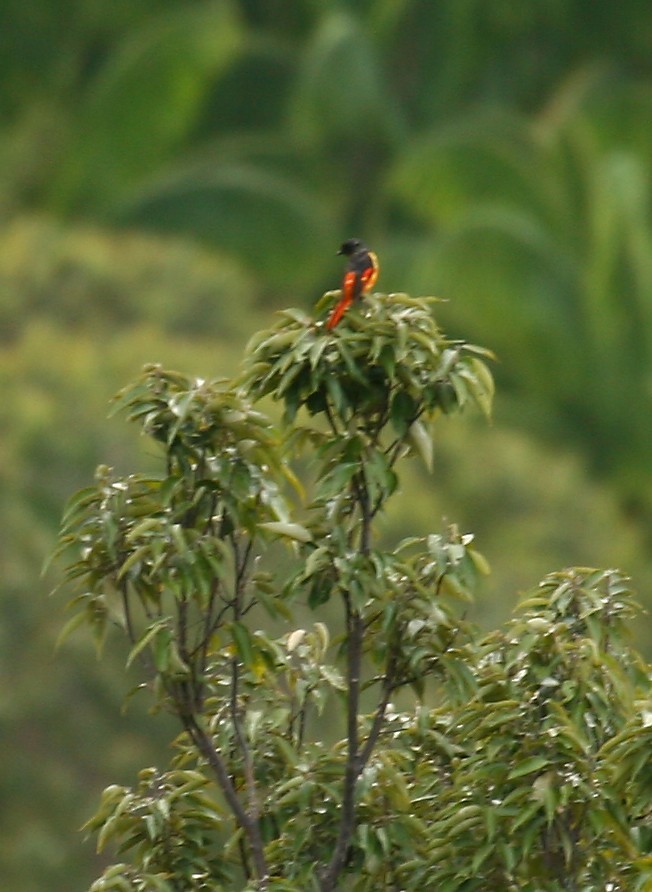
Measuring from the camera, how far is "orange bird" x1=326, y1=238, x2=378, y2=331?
473 centimetres

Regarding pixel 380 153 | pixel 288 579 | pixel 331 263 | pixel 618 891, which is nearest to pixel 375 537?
pixel 288 579

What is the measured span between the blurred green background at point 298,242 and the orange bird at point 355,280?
1195cm

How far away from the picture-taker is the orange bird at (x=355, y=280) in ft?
15.5

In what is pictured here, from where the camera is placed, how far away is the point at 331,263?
31.2 meters

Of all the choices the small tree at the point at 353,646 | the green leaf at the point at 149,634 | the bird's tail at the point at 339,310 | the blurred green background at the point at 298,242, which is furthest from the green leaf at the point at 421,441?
the blurred green background at the point at 298,242

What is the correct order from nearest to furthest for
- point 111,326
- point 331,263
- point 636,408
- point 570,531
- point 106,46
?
point 570,531, point 111,326, point 636,408, point 331,263, point 106,46

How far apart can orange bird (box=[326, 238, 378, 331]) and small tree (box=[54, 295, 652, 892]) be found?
49 millimetres

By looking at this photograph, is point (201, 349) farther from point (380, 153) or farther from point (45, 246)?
point (380, 153)

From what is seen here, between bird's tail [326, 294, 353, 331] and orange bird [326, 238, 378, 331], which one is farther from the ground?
orange bird [326, 238, 378, 331]

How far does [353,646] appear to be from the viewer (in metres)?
4.89

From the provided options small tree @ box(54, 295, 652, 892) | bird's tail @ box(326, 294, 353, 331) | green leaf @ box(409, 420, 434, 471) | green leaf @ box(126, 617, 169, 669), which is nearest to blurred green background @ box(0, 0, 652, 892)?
small tree @ box(54, 295, 652, 892)

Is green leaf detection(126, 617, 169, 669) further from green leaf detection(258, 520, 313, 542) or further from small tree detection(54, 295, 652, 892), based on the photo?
green leaf detection(258, 520, 313, 542)

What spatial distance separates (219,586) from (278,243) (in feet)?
87.1

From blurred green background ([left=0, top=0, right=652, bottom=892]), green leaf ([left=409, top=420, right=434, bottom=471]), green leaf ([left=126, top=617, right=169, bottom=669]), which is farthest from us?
blurred green background ([left=0, top=0, right=652, bottom=892])
